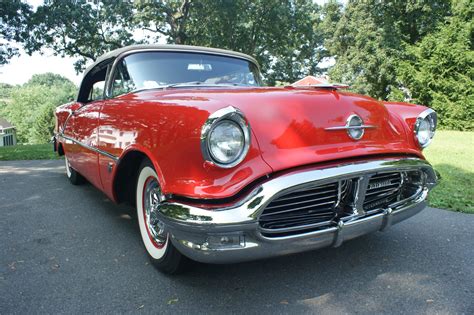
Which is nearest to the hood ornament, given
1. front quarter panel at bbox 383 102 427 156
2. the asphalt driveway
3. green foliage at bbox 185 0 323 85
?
front quarter panel at bbox 383 102 427 156

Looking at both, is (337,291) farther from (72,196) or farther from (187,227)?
(72,196)

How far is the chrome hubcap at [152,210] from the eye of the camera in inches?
94.3

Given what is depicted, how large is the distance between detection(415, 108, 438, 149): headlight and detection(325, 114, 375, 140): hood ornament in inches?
25.1

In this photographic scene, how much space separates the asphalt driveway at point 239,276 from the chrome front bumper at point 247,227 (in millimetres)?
353

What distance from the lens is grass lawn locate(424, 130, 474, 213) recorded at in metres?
4.07

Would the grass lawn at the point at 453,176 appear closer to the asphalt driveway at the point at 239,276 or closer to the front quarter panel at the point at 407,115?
the asphalt driveway at the point at 239,276

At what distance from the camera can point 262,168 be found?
1856 millimetres

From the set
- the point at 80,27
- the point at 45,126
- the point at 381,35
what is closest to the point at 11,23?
the point at 80,27

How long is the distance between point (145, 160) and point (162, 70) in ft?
3.16

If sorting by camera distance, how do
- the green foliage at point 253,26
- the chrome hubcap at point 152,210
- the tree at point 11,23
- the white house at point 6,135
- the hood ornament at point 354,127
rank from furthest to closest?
the white house at point 6,135 < the green foliage at point 253,26 < the tree at point 11,23 < the chrome hubcap at point 152,210 < the hood ornament at point 354,127

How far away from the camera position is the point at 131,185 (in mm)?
2926

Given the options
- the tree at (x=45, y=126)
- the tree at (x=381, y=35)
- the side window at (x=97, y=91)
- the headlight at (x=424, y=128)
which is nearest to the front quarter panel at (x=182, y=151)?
the side window at (x=97, y=91)

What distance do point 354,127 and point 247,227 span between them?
0.94 meters

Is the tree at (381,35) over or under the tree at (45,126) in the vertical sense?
over
